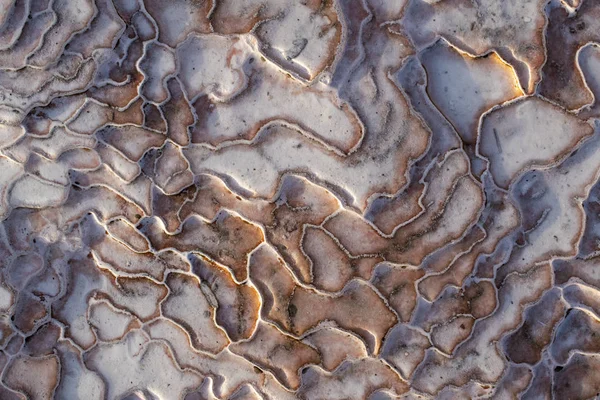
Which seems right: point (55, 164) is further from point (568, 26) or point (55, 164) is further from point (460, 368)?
point (568, 26)

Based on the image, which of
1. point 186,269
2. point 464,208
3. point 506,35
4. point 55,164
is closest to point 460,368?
point 464,208

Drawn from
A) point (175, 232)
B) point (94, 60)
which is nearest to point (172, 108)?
point (94, 60)

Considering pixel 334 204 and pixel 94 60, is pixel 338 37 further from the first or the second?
pixel 94 60

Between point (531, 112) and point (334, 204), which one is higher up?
point (531, 112)

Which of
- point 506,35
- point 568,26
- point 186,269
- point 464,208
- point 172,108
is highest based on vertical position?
point 568,26

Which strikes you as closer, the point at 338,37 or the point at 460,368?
the point at 338,37

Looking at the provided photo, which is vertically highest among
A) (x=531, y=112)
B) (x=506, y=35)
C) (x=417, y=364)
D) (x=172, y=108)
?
(x=506, y=35)
